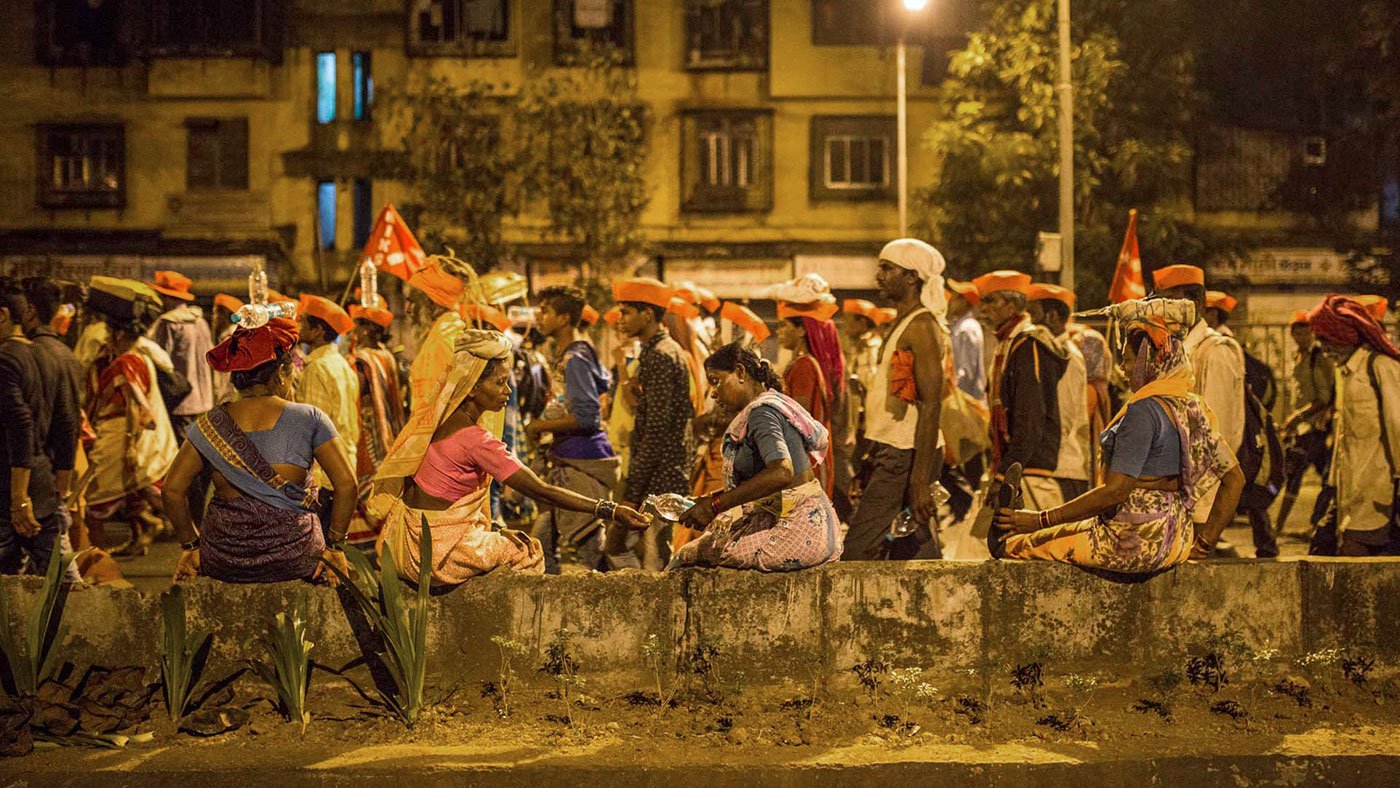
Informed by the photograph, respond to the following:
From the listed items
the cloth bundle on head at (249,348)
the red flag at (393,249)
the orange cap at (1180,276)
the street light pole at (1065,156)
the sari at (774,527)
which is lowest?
the sari at (774,527)

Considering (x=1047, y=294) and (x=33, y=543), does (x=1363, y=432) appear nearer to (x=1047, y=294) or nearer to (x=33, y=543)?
(x=1047, y=294)

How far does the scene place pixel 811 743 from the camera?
536 centimetres

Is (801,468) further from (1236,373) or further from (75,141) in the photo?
(75,141)

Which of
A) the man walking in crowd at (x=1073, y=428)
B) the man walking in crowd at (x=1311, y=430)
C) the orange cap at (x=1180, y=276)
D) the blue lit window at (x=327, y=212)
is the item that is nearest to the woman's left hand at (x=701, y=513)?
the man walking in crowd at (x=1073, y=428)

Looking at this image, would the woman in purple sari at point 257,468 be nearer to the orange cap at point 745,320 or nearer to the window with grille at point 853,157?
the orange cap at point 745,320

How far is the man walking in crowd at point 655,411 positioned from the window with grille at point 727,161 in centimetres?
2098

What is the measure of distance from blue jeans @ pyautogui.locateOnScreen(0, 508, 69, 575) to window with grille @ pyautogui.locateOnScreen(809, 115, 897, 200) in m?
22.2

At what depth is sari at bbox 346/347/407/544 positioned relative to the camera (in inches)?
317

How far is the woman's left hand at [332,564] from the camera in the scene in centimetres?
589

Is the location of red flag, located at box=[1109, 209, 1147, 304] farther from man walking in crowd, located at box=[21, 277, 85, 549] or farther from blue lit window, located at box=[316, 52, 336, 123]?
blue lit window, located at box=[316, 52, 336, 123]

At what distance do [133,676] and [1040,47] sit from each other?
1886cm

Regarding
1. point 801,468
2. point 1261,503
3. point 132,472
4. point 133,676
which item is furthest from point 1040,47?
point 133,676

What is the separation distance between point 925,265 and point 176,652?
379cm

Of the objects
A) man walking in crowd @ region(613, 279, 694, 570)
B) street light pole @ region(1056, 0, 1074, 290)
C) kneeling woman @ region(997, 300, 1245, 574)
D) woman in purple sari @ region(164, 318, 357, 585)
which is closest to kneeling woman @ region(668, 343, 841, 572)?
kneeling woman @ region(997, 300, 1245, 574)
